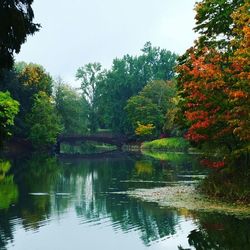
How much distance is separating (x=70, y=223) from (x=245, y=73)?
1282cm

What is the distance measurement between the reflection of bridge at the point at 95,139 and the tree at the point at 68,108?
7387mm

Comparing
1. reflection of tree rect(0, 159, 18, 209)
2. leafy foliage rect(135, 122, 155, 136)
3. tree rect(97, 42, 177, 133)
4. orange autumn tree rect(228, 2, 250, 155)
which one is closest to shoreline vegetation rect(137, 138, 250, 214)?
orange autumn tree rect(228, 2, 250, 155)

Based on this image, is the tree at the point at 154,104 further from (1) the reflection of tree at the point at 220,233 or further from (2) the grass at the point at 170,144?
(1) the reflection of tree at the point at 220,233

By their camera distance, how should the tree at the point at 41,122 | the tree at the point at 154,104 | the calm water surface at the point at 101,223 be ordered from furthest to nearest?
the tree at the point at 154,104
the tree at the point at 41,122
the calm water surface at the point at 101,223

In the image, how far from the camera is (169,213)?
97.2ft

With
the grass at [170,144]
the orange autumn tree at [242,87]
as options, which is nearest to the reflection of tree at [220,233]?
the orange autumn tree at [242,87]

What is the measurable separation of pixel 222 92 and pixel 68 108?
3819 inches

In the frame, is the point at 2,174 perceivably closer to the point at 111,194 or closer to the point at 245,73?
the point at 111,194

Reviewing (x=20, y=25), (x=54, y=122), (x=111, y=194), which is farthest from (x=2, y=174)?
(x=54, y=122)

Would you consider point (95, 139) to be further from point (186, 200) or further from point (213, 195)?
point (186, 200)

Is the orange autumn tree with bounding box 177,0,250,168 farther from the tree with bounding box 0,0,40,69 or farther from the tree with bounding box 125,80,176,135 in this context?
the tree with bounding box 125,80,176,135

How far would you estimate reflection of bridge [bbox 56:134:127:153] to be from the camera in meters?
118

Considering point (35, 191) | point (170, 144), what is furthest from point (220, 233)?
point (170, 144)

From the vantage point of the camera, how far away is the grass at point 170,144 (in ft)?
362
